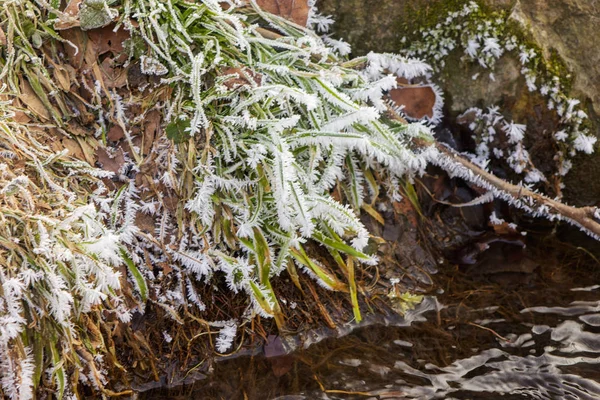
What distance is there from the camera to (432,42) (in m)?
3.07

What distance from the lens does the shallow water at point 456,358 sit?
7.77 ft

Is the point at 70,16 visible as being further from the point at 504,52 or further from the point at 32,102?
the point at 504,52

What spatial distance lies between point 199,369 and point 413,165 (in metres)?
1.30

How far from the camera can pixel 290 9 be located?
288 cm

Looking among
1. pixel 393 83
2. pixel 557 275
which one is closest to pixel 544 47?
pixel 393 83

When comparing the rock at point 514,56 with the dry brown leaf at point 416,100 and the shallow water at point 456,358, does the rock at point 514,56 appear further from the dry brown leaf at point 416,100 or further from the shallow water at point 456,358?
the shallow water at point 456,358

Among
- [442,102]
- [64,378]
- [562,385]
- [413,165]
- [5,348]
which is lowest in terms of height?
[562,385]

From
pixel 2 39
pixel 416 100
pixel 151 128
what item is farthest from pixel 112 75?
pixel 416 100

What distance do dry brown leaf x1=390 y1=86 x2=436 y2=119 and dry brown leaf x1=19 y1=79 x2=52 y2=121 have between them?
1.58 m

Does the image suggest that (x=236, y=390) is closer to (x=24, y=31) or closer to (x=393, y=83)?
(x=393, y=83)

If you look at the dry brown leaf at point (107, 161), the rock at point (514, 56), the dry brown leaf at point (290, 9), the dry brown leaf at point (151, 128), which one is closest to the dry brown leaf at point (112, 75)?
the dry brown leaf at point (151, 128)

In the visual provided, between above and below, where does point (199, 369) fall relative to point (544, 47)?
below

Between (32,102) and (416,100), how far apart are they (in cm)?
173

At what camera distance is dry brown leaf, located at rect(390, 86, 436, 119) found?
306 centimetres
